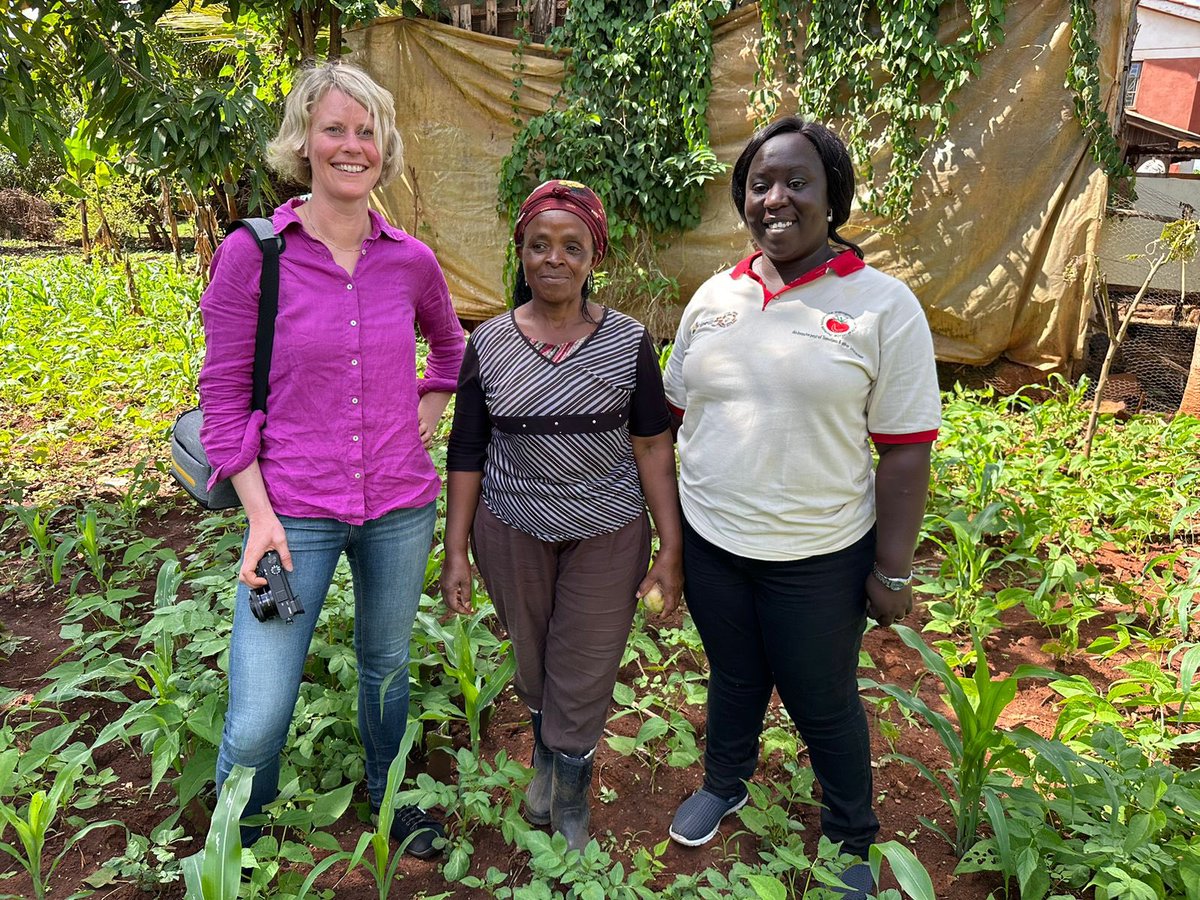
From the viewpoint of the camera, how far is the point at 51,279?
8.69 metres

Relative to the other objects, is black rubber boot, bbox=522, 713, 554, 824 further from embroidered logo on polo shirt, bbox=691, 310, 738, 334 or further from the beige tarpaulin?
the beige tarpaulin

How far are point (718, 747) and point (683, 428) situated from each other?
0.82 meters

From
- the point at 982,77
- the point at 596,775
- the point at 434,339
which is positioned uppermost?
the point at 982,77

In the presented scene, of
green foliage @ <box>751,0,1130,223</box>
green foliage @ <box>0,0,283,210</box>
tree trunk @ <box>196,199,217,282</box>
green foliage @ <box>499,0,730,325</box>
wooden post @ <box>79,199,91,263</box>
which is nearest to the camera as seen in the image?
green foliage @ <box>0,0,283,210</box>

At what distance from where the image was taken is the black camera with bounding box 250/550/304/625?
162cm

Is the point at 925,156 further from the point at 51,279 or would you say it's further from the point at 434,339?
the point at 51,279

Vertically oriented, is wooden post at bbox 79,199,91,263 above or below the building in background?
below

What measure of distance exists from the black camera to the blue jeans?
32 millimetres

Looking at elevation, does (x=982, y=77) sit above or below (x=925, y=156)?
above

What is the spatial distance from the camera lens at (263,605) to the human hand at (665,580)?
794 millimetres

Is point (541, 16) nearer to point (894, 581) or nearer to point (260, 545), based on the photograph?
point (260, 545)

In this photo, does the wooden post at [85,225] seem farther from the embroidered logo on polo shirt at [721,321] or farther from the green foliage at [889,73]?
the embroidered logo on polo shirt at [721,321]

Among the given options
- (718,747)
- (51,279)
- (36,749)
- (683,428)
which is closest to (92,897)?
(36,749)

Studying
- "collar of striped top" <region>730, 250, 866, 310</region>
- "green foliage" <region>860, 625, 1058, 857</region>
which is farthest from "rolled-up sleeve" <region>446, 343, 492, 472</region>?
"green foliage" <region>860, 625, 1058, 857</region>
